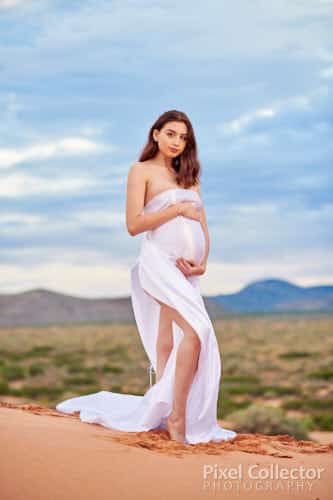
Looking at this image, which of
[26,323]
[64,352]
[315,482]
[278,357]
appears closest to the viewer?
[315,482]

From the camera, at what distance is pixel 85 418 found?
684 cm

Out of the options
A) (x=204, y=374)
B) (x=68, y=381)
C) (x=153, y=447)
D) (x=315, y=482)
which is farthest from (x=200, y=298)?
(x=68, y=381)

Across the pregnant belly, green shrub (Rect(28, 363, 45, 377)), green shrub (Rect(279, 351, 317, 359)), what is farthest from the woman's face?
green shrub (Rect(279, 351, 317, 359))

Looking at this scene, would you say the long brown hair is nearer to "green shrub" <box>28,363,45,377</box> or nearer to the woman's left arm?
the woman's left arm

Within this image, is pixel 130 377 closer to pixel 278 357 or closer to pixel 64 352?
pixel 278 357

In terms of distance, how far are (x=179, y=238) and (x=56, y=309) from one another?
126690mm

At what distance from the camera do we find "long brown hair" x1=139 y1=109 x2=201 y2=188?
6645mm

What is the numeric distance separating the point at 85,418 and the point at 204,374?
1070mm

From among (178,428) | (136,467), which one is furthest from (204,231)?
(136,467)

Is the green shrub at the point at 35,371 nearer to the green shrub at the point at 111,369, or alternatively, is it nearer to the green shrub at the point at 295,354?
the green shrub at the point at 111,369

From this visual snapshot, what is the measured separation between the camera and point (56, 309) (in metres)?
132

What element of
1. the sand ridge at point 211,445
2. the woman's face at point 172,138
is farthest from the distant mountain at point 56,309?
the woman's face at point 172,138

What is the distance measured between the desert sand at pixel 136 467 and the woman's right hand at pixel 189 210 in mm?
1694

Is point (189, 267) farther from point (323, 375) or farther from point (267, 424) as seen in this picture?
point (323, 375)
